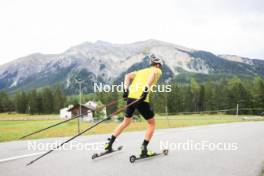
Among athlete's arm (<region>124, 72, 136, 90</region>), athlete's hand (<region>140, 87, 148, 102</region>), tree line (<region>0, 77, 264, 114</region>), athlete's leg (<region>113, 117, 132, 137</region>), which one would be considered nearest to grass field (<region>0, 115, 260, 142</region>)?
athlete's leg (<region>113, 117, 132, 137</region>)

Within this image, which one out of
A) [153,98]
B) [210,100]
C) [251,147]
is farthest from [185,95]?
[251,147]

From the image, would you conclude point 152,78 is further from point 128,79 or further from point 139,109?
point 139,109

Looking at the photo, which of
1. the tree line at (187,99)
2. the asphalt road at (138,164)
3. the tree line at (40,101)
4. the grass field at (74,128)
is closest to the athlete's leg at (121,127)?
the asphalt road at (138,164)

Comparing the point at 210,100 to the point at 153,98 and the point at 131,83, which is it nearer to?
the point at 153,98

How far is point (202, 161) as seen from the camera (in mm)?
6117

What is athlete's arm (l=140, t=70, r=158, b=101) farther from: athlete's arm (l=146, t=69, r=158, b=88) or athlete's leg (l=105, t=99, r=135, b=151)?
athlete's leg (l=105, t=99, r=135, b=151)

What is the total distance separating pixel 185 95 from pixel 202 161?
109509 mm

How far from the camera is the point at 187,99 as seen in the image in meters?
114

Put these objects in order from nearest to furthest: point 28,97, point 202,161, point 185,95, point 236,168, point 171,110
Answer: point 236,168 → point 202,161 → point 171,110 → point 185,95 → point 28,97

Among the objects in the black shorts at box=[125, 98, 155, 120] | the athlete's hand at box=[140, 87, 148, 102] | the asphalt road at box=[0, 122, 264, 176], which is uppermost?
the athlete's hand at box=[140, 87, 148, 102]

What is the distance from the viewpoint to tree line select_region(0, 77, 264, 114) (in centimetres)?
9325

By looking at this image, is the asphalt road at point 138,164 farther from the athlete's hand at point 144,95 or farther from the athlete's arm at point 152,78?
the athlete's arm at point 152,78

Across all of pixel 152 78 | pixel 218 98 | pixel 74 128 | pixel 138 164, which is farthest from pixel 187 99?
pixel 138 164

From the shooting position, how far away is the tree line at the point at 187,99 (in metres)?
93.2
